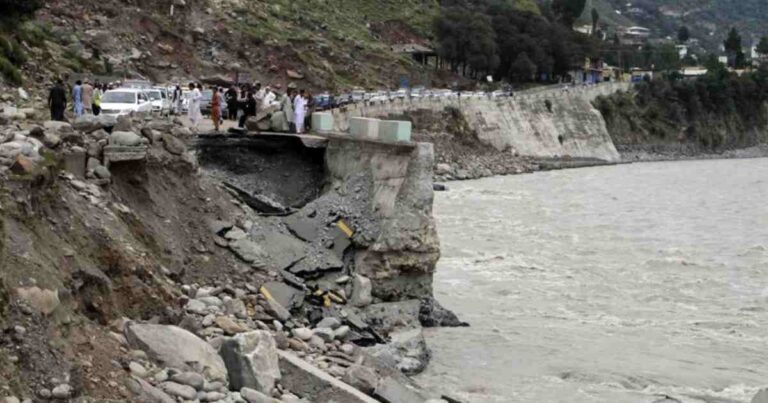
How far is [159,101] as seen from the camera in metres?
34.6

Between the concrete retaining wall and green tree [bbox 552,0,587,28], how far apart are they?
3976 cm

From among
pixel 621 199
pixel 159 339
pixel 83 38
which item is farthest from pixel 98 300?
pixel 83 38

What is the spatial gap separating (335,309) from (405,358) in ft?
5.04

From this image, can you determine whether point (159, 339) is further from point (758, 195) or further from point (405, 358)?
point (758, 195)

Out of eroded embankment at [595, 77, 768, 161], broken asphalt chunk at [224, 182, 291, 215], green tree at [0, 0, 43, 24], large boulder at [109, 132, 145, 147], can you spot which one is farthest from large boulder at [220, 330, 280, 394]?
eroded embankment at [595, 77, 768, 161]

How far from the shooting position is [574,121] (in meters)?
90.6

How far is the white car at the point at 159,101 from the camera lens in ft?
104

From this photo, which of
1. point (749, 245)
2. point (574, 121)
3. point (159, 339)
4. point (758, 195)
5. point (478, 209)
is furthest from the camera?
point (574, 121)

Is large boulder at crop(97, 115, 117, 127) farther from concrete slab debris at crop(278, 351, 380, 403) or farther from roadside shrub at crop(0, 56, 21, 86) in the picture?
roadside shrub at crop(0, 56, 21, 86)

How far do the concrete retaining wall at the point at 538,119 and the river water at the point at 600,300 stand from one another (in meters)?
21.4

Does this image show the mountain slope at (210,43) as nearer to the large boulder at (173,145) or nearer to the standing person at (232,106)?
the standing person at (232,106)

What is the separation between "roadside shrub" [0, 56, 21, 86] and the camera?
38719mm

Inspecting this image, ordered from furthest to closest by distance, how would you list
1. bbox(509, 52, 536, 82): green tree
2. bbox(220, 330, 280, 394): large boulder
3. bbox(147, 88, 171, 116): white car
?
bbox(509, 52, 536, 82): green tree < bbox(147, 88, 171, 116): white car < bbox(220, 330, 280, 394): large boulder

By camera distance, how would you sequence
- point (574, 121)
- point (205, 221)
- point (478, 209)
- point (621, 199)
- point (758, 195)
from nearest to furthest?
point (205, 221) → point (478, 209) → point (621, 199) → point (758, 195) → point (574, 121)
